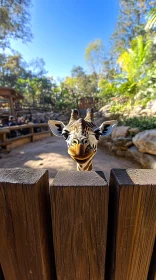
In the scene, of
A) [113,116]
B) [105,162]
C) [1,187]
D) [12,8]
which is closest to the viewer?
[1,187]

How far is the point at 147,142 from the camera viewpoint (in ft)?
15.6

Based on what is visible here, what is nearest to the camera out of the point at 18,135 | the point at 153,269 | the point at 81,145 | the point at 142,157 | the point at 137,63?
the point at 153,269

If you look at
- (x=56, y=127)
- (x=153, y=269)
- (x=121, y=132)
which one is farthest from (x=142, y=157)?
(x=153, y=269)

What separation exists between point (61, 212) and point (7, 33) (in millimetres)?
16882

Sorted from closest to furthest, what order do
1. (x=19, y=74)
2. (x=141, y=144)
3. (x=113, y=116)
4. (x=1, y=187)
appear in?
(x=1, y=187)
(x=141, y=144)
(x=113, y=116)
(x=19, y=74)

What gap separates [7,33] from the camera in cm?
1281

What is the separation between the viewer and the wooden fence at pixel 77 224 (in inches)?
22.3

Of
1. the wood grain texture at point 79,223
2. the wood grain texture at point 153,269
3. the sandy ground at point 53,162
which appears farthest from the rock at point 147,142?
the wood grain texture at point 79,223

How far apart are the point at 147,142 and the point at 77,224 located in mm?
4776

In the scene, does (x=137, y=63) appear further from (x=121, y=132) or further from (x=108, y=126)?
(x=108, y=126)

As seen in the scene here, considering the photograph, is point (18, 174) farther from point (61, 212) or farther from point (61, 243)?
point (61, 243)

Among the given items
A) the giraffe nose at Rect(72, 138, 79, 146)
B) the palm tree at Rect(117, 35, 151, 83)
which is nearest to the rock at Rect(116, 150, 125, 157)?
the giraffe nose at Rect(72, 138, 79, 146)

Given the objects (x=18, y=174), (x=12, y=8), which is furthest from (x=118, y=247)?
(x=12, y=8)

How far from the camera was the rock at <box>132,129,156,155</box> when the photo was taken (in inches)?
183
